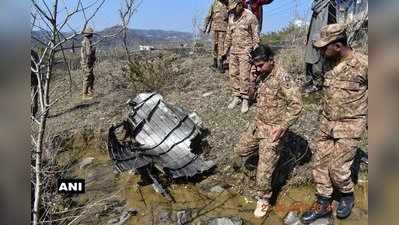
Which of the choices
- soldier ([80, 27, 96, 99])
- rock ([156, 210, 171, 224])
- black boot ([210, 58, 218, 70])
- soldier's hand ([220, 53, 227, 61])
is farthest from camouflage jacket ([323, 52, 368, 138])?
soldier ([80, 27, 96, 99])

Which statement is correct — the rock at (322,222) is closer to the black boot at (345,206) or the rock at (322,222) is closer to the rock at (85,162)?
the black boot at (345,206)

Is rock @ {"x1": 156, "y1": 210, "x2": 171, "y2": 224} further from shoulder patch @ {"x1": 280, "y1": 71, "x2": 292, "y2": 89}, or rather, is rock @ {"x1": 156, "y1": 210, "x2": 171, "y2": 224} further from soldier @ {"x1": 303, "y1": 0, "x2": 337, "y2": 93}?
soldier @ {"x1": 303, "y1": 0, "x2": 337, "y2": 93}

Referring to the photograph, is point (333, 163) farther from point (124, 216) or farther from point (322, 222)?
point (124, 216)

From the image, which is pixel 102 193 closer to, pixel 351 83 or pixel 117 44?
pixel 351 83

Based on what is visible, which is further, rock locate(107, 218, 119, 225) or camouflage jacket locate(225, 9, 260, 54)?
camouflage jacket locate(225, 9, 260, 54)

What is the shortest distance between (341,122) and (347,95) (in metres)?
0.17

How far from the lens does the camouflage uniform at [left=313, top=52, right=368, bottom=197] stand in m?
2.61

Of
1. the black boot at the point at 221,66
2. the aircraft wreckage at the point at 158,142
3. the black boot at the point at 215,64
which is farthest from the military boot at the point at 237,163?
the black boot at the point at 215,64

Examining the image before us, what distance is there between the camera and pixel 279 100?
301 cm

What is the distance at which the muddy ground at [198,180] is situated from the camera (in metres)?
3.35

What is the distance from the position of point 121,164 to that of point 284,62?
8.13ft

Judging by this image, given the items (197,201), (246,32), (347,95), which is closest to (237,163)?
(197,201)

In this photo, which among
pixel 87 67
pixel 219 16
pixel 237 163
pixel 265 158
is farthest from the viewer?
pixel 87 67

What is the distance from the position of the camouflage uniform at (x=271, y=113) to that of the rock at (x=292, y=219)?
0.19 meters
